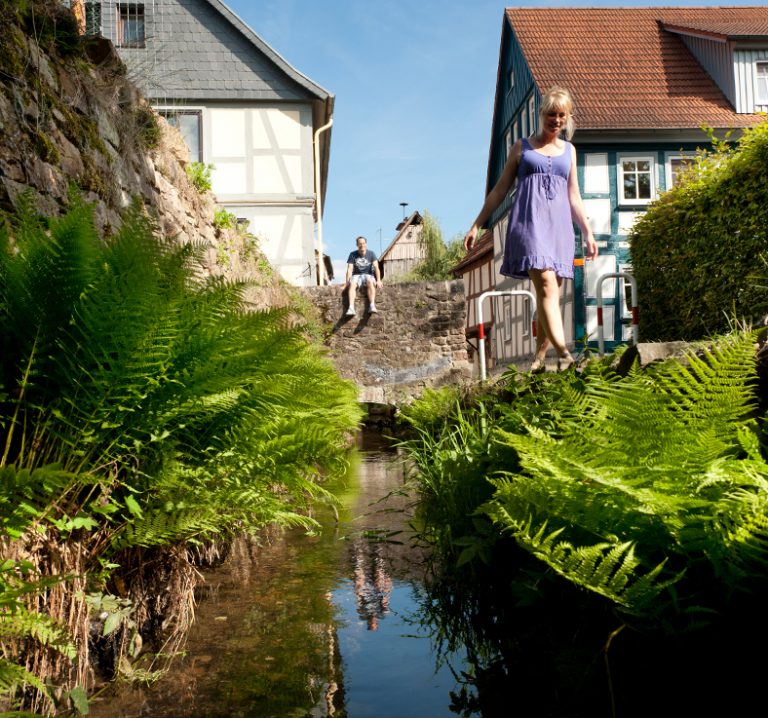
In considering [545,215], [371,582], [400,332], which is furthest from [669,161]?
[371,582]

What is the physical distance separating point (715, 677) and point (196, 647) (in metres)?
1.33

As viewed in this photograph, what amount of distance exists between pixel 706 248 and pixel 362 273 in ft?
29.7

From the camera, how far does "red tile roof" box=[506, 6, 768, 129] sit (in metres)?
17.1

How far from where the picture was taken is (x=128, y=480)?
1.91 meters

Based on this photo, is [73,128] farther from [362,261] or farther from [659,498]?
[362,261]

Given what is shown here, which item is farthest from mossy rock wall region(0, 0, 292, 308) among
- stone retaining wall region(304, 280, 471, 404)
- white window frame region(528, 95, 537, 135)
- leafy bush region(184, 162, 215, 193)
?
white window frame region(528, 95, 537, 135)

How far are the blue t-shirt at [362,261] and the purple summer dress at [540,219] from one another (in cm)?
1138

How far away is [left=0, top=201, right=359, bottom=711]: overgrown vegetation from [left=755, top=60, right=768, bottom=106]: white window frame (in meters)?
18.3

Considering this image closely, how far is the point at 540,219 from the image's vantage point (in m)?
4.62

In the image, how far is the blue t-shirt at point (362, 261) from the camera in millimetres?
16016

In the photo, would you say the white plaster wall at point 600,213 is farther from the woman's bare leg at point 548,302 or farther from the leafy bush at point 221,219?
the woman's bare leg at point 548,302

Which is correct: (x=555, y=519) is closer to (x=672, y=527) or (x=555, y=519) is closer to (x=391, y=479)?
(x=672, y=527)

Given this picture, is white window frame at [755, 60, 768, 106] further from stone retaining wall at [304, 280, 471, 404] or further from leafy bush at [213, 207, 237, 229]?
leafy bush at [213, 207, 237, 229]

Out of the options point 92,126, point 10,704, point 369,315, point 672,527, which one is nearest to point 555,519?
point 672,527
